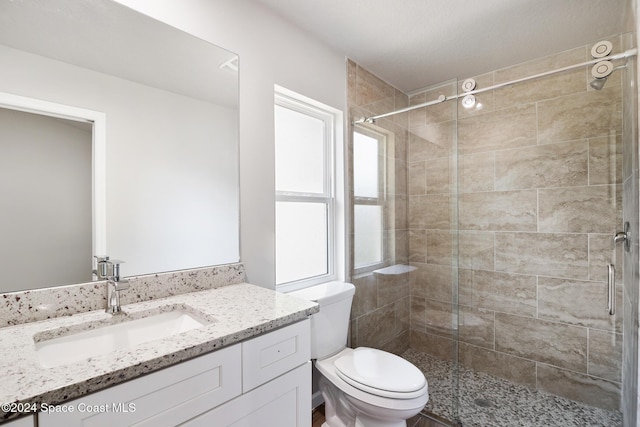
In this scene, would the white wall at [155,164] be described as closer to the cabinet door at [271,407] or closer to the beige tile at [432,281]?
the cabinet door at [271,407]

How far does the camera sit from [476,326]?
93.5 inches

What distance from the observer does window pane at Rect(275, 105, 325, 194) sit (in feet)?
6.25

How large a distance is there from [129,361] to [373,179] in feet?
6.07

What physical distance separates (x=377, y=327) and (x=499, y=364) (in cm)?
101

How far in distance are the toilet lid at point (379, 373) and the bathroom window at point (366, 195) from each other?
646 mm

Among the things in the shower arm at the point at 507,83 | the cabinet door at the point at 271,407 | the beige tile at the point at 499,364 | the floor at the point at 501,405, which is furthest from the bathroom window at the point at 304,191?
the beige tile at the point at 499,364

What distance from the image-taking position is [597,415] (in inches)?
72.6

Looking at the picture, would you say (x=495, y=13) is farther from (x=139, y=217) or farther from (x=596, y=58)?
(x=139, y=217)

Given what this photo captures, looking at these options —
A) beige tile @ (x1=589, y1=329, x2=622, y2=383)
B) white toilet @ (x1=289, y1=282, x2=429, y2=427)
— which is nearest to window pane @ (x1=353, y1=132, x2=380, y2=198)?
white toilet @ (x1=289, y1=282, x2=429, y2=427)

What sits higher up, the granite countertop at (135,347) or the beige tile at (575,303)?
the granite countertop at (135,347)

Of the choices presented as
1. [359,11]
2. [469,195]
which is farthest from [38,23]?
[469,195]

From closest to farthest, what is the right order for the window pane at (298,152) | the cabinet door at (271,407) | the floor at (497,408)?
the cabinet door at (271,407) → the floor at (497,408) → the window pane at (298,152)

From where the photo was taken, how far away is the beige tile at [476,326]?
7.62ft

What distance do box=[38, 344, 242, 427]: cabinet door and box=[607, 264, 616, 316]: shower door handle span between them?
212cm
